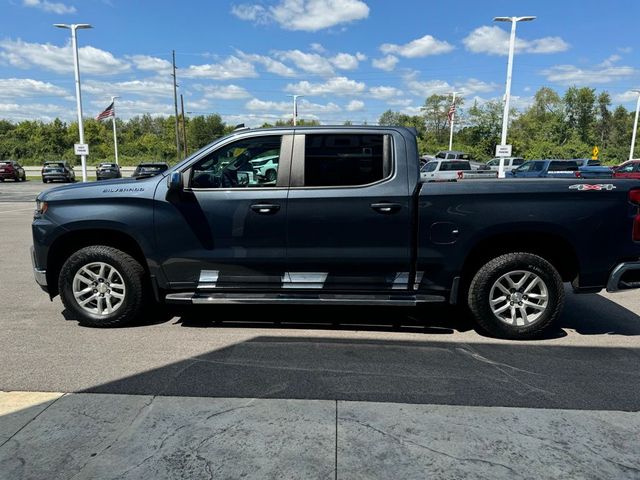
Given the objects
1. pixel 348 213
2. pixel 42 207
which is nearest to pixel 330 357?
pixel 348 213

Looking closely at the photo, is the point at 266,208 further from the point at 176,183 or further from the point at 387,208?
the point at 387,208

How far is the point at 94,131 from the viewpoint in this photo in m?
87.7

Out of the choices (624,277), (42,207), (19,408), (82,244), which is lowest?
(19,408)

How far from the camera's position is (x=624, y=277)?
4523mm

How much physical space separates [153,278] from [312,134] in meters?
2.12

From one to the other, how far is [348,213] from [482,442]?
2.29 m

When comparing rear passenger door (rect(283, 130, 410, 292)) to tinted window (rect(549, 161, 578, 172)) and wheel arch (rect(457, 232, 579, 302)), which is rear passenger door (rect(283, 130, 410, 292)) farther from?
tinted window (rect(549, 161, 578, 172))

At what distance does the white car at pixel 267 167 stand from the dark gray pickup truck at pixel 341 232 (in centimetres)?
1

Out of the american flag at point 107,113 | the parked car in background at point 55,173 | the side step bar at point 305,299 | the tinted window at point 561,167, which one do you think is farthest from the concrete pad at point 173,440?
the parked car in background at point 55,173

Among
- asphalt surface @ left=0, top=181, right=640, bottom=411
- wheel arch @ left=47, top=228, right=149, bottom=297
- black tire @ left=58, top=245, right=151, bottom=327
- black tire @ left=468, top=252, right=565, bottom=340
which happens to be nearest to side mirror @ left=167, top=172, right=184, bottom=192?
wheel arch @ left=47, top=228, right=149, bottom=297

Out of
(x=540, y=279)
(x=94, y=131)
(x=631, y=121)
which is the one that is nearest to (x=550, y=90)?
(x=631, y=121)

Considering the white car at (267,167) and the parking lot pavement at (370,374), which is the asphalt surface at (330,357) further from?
the white car at (267,167)

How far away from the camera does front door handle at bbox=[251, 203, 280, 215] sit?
15.0 ft

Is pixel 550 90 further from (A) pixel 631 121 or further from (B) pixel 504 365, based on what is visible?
(B) pixel 504 365
